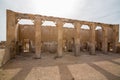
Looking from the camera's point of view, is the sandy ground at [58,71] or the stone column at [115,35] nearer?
the sandy ground at [58,71]

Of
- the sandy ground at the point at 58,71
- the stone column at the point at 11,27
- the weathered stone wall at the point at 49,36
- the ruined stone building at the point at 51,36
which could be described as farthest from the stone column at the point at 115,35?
the stone column at the point at 11,27

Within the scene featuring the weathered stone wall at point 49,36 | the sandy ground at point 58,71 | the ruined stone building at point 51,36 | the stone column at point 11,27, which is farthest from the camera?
the weathered stone wall at point 49,36

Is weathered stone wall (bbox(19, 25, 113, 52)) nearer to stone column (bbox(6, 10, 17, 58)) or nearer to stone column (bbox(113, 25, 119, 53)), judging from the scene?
stone column (bbox(113, 25, 119, 53))

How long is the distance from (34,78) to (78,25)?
12.1 metres

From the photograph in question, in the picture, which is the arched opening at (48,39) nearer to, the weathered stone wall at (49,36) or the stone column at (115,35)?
the weathered stone wall at (49,36)

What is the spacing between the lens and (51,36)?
69.4 ft

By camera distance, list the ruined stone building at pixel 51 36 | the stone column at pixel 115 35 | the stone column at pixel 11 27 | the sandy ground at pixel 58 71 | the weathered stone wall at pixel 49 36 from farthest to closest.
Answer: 1. the stone column at pixel 115 35
2. the weathered stone wall at pixel 49 36
3. the ruined stone building at pixel 51 36
4. the stone column at pixel 11 27
5. the sandy ground at pixel 58 71

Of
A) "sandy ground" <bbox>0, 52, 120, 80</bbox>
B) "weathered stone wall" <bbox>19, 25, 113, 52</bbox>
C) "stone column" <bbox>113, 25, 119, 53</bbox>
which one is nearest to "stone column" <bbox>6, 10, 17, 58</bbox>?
"sandy ground" <bbox>0, 52, 120, 80</bbox>

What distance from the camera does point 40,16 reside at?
44.9 ft

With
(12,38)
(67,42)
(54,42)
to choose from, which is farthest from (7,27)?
(67,42)

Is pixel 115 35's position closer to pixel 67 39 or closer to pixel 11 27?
pixel 67 39

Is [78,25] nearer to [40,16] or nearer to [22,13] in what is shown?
[40,16]

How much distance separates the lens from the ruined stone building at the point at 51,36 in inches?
502

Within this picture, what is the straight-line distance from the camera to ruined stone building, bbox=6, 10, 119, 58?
12.7 m
